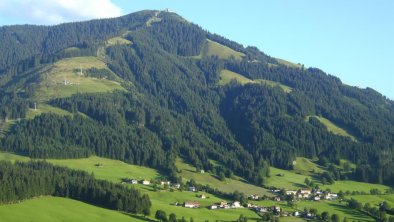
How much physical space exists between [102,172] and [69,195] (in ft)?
135

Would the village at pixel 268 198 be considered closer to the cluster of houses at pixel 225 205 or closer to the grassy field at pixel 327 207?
the cluster of houses at pixel 225 205

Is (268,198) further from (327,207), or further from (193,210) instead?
(193,210)

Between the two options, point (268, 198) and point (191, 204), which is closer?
point (191, 204)

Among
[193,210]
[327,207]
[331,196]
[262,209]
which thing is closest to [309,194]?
[331,196]

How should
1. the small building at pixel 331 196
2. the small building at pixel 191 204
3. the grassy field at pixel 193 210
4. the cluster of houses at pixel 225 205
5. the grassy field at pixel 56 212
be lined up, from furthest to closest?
1. the small building at pixel 331 196
2. the cluster of houses at pixel 225 205
3. the small building at pixel 191 204
4. the grassy field at pixel 193 210
5. the grassy field at pixel 56 212

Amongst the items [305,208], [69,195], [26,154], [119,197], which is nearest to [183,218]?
[119,197]

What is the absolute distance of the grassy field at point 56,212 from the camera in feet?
388

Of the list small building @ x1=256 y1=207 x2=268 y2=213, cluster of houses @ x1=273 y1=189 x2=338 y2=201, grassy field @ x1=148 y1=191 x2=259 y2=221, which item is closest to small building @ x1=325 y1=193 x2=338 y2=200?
cluster of houses @ x1=273 y1=189 x2=338 y2=201

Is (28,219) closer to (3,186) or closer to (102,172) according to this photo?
(3,186)

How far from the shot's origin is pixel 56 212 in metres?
126

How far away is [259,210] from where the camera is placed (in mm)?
159875

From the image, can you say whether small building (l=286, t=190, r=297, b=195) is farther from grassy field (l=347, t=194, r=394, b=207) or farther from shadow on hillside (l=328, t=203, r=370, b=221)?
grassy field (l=347, t=194, r=394, b=207)

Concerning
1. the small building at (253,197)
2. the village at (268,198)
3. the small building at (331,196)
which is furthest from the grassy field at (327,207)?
the small building at (331,196)

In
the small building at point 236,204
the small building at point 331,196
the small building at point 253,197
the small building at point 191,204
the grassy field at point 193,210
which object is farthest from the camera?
the small building at point 331,196
